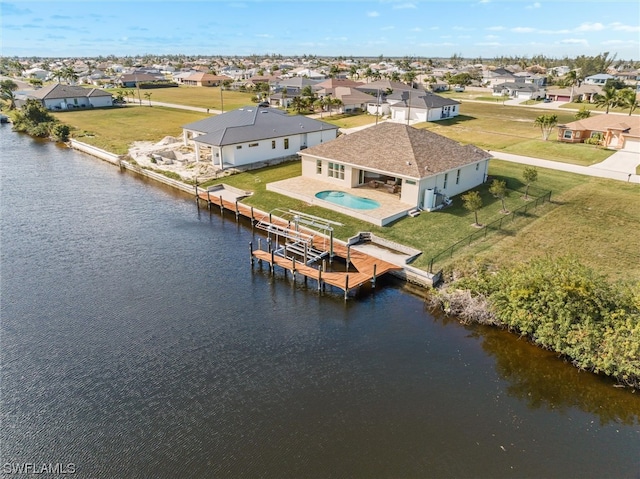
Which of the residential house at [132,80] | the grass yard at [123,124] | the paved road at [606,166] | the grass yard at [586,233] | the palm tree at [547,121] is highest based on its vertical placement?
the residential house at [132,80]

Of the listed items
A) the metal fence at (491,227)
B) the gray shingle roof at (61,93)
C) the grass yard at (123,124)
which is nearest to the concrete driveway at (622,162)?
the metal fence at (491,227)

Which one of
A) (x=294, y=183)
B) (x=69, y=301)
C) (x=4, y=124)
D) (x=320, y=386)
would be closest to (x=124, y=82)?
(x=4, y=124)

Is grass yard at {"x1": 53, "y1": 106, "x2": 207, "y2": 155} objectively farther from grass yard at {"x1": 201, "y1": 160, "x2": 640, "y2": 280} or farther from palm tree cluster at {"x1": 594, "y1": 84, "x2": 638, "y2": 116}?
palm tree cluster at {"x1": 594, "y1": 84, "x2": 638, "y2": 116}

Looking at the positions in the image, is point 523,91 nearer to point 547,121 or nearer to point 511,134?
point 511,134

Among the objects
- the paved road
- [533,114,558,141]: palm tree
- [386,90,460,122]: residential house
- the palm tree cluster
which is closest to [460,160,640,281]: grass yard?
the paved road

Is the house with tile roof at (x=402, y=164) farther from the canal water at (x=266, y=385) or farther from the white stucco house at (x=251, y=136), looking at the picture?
the canal water at (x=266, y=385)

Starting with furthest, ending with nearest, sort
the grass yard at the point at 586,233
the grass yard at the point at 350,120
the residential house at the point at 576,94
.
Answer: the residential house at the point at 576,94 < the grass yard at the point at 350,120 < the grass yard at the point at 586,233

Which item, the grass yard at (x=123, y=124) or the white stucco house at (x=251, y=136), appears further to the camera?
the grass yard at (x=123, y=124)
